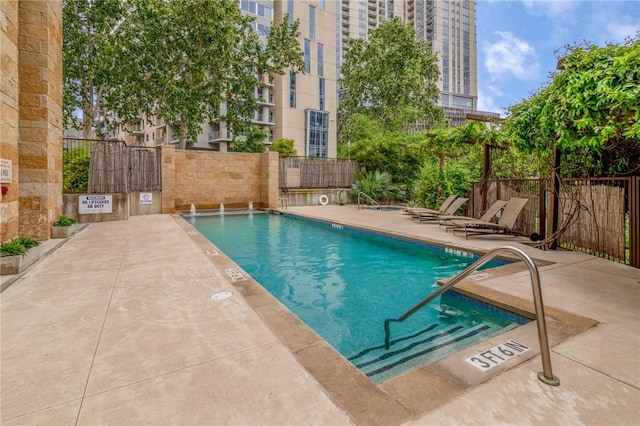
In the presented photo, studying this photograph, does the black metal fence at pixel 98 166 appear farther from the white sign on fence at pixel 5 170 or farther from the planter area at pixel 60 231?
the white sign on fence at pixel 5 170

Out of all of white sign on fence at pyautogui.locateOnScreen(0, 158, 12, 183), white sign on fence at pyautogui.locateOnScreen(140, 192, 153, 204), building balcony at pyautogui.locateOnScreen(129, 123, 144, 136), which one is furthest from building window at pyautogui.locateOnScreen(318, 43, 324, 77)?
white sign on fence at pyautogui.locateOnScreen(0, 158, 12, 183)

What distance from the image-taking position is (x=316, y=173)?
17016 mm

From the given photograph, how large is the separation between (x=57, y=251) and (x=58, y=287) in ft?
7.87

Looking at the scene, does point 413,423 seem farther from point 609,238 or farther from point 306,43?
point 306,43

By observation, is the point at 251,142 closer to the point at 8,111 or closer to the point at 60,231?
the point at 60,231

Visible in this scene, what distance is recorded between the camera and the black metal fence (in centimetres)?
1011

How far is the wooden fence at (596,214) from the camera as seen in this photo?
4676 millimetres

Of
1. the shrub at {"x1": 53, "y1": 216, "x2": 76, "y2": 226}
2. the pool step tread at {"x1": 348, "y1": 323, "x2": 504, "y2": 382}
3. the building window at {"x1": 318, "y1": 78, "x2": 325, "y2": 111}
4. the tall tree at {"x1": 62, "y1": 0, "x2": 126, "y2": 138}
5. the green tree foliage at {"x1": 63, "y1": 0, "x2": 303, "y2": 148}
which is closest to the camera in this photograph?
the pool step tread at {"x1": 348, "y1": 323, "x2": 504, "y2": 382}

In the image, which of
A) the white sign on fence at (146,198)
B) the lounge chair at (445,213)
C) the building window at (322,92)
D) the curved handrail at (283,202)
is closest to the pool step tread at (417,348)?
the lounge chair at (445,213)

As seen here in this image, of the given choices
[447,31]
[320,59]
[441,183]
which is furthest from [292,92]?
[447,31]

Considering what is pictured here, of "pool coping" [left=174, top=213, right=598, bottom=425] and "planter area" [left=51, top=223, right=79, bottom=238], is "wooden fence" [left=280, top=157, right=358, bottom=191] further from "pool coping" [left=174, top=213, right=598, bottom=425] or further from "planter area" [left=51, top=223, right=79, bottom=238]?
"pool coping" [left=174, top=213, right=598, bottom=425]

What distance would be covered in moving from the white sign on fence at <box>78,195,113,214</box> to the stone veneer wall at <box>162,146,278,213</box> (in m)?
2.48

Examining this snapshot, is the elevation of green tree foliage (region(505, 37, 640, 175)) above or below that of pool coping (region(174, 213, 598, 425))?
above

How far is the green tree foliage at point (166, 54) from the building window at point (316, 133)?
54.3ft
